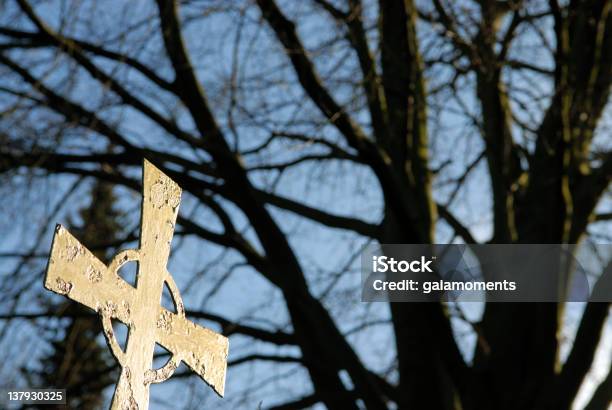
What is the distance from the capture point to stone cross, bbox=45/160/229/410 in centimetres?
225

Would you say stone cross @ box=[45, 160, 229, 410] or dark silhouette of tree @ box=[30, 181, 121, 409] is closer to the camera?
stone cross @ box=[45, 160, 229, 410]

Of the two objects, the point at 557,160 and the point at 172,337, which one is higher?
the point at 557,160

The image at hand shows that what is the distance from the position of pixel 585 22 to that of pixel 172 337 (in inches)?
185

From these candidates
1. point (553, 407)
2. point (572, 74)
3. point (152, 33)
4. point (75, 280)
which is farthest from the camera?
point (572, 74)

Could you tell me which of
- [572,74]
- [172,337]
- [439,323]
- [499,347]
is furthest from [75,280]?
[572,74]

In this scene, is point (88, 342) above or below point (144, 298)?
above

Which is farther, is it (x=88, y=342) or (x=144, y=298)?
(x=88, y=342)

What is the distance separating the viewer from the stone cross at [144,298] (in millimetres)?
2250

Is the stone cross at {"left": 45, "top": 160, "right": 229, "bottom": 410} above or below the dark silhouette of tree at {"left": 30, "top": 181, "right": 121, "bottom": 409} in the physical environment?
below

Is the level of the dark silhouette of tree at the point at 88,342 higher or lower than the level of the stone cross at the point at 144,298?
higher

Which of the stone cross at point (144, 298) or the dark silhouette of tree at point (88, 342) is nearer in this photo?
the stone cross at point (144, 298)

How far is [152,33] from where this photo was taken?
591cm

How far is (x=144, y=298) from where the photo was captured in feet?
8.47

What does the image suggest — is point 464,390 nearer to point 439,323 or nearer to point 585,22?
point 439,323
